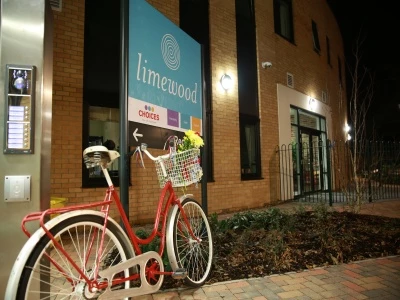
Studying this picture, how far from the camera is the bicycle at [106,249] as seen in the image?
1.54m

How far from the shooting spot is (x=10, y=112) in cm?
184

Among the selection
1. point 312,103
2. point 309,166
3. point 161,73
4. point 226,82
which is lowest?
Answer: point 309,166

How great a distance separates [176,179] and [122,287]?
3.12 feet

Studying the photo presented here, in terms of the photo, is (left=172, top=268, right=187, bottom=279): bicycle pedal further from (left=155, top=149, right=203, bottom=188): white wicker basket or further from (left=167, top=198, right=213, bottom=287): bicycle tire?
(left=155, top=149, right=203, bottom=188): white wicker basket

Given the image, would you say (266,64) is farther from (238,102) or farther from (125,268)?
(125,268)

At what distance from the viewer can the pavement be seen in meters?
2.53

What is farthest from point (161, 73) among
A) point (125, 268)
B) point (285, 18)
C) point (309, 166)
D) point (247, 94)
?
point (285, 18)

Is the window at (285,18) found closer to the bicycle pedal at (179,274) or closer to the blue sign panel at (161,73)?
the blue sign panel at (161,73)

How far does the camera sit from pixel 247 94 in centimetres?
761

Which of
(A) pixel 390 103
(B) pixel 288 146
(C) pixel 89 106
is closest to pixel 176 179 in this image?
(C) pixel 89 106

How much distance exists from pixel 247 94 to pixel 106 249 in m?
6.21

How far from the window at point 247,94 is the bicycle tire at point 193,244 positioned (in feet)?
14.3

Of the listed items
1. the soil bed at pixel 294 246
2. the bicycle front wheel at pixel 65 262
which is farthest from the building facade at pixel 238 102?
the bicycle front wheel at pixel 65 262

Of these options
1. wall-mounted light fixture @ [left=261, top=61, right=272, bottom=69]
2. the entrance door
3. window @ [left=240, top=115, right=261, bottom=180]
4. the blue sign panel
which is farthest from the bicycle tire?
the entrance door
